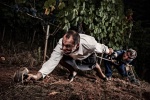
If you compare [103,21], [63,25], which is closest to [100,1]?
[103,21]

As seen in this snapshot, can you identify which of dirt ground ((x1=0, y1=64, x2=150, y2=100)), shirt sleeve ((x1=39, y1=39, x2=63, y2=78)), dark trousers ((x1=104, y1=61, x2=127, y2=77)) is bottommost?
dirt ground ((x1=0, y1=64, x2=150, y2=100))

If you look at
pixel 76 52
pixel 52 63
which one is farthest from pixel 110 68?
pixel 52 63

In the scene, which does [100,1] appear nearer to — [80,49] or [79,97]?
[80,49]

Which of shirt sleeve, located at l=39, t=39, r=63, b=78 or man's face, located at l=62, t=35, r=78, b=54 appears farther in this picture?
shirt sleeve, located at l=39, t=39, r=63, b=78

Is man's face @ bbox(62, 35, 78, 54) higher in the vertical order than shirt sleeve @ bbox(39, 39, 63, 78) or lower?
higher

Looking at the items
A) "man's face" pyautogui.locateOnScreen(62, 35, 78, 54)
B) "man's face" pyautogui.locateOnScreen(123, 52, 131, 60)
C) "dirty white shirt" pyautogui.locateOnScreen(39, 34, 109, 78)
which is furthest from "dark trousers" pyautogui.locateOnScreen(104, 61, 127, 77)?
"man's face" pyautogui.locateOnScreen(62, 35, 78, 54)

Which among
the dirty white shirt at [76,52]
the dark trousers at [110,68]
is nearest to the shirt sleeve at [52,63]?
the dirty white shirt at [76,52]

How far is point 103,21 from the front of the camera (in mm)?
4770

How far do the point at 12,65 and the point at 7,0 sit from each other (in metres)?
3.33

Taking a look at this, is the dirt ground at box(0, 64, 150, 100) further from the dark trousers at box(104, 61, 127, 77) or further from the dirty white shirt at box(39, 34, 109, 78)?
the dark trousers at box(104, 61, 127, 77)

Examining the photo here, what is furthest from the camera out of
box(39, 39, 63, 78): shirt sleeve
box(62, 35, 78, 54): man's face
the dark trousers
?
the dark trousers

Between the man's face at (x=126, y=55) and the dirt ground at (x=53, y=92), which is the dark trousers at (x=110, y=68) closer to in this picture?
the man's face at (x=126, y=55)

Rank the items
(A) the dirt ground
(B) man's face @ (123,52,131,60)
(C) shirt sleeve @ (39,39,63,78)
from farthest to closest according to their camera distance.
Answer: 1. (B) man's face @ (123,52,131,60)
2. (C) shirt sleeve @ (39,39,63,78)
3. (A) the dirt ground

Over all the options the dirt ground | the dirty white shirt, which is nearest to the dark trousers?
the dirt ground
